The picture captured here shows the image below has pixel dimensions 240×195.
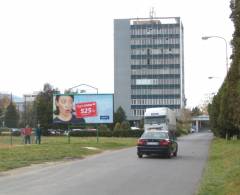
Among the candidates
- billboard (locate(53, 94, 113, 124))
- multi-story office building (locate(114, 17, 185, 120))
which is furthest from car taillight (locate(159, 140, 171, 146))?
multi-story office building (locate(114, 17, 185, 120))

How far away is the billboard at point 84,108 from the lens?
171ft

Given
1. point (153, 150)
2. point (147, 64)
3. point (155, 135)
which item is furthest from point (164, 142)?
point (147, 64)

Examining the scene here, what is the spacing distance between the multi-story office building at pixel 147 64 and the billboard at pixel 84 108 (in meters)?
111

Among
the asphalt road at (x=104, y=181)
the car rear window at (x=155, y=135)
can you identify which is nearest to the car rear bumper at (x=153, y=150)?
the car rear window at (x=155, y=135)

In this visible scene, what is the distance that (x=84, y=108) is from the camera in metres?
52.4

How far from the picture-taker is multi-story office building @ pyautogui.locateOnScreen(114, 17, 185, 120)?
539 ft

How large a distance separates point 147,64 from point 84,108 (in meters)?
116

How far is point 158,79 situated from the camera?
551ft

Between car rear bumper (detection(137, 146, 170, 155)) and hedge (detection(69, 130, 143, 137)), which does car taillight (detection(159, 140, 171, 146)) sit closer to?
car rear bumper (detection(137, 146, 170, 155))

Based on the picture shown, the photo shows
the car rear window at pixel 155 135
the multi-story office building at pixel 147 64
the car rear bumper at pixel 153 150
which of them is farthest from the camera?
the multi-story office building at pixel 147 64

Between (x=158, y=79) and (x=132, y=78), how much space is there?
8187 millimetres

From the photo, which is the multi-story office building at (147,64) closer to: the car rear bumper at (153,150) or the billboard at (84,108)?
the billboard at (84,108)

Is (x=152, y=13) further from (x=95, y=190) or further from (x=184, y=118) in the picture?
(x=95, y=190)

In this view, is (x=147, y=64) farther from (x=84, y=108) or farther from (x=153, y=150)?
(x=153, y=150)
